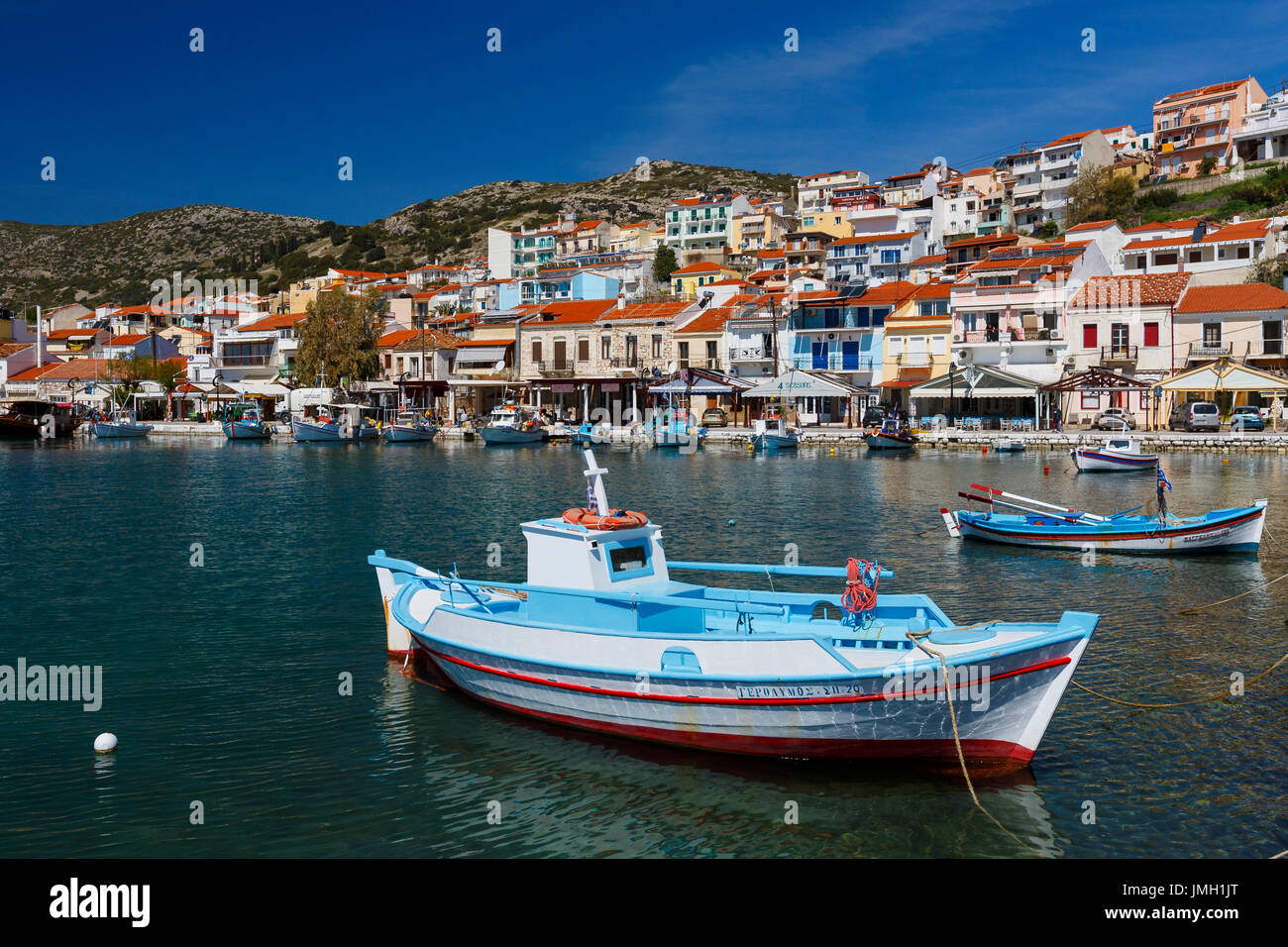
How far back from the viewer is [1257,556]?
82.2ft

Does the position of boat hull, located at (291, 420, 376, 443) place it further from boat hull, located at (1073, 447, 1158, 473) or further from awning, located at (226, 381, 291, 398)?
boat hull, located at (1073, 447, 1158, 473)

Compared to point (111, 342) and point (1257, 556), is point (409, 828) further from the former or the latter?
point (111, 342)

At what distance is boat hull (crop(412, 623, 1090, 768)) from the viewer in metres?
11.3

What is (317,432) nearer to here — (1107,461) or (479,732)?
(1107,461)

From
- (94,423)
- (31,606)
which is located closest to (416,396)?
(94,423)

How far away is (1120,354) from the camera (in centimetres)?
6550

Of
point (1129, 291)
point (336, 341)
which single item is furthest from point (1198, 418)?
point (336, 341)

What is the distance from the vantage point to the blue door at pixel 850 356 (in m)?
74.9

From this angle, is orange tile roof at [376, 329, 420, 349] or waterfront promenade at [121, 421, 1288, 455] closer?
waterfront promenade at [121, 421, 1288, 455]

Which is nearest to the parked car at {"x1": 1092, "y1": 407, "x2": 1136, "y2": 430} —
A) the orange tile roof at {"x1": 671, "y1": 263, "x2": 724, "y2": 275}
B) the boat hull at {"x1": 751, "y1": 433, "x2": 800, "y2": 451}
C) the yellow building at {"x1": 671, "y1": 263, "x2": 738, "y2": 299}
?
the boat hull at {"x1": 751, "y1": 433, "x2": 800, "y2": 451}

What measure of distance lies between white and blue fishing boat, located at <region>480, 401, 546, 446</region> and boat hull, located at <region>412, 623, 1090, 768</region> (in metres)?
58.7

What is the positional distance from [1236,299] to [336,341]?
72035mm

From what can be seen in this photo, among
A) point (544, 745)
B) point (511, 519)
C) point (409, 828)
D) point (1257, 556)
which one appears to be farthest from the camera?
point (511, 519)
